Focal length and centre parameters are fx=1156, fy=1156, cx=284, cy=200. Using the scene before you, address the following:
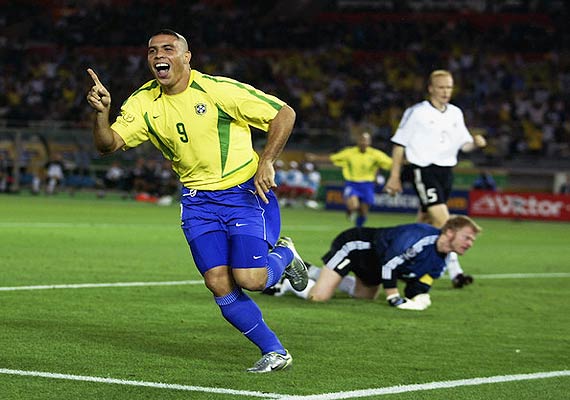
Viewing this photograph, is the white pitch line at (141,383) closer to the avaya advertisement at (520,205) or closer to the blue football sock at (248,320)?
the blue football sock at (248,320)

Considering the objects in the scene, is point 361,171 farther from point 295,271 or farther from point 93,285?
point 295,271

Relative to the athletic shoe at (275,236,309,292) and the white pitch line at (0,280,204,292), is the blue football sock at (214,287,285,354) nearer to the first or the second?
the athletic shoe at (275,236,309,292)

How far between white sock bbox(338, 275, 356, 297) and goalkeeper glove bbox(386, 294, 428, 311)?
89 centimetres

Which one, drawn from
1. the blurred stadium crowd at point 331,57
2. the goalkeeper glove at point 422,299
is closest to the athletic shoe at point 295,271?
the goalkeeper glove at point 422,299

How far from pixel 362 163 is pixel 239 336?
54.4 ft

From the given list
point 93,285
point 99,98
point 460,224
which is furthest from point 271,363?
point 93,285

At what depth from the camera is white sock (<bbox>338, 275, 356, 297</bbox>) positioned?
12.1 metres

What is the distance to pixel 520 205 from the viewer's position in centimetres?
3388

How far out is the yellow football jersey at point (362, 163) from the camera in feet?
82.2

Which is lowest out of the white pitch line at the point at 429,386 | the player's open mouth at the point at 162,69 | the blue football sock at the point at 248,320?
the white pitch line at the point at 429,386

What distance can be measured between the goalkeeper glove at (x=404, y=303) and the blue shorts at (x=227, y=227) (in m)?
3.65

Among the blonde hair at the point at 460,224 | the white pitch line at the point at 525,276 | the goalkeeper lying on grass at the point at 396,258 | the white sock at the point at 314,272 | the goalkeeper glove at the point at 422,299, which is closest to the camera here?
the blonde hair at the point at 460,224

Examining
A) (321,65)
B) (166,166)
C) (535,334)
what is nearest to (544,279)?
(535,334)

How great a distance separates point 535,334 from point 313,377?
3.12 metres
